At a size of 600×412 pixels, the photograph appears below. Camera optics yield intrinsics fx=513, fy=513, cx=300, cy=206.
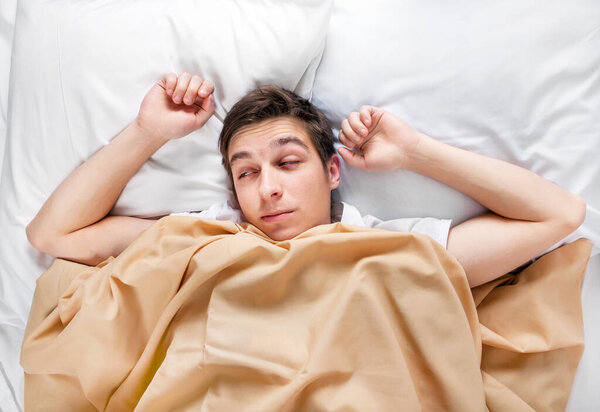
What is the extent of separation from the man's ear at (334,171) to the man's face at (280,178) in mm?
42

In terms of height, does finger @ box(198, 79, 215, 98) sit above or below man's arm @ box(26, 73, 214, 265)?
above

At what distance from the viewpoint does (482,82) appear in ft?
3.46

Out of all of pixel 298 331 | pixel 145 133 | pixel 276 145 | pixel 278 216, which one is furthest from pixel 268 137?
pixel 298 331

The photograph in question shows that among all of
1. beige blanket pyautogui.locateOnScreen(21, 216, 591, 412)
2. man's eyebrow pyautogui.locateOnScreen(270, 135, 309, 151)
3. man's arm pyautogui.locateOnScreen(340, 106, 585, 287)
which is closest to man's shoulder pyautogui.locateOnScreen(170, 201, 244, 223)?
beige blanket pyautogui.locateOnScreen(21, 216, 591, 412)

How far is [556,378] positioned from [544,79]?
23.4 inches

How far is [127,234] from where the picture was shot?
1160 millimetres

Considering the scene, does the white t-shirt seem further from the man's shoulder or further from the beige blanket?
the beige blanket

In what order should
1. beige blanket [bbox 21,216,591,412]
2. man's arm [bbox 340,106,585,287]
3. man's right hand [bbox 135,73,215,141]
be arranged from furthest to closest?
1. man's right hand [bbox 135,73,215,141]
2. man's arm [bbox 340,106,585,287]
3. beige blanket [bbox 21,216,591,412]

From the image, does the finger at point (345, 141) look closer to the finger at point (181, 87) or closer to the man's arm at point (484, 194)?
the man's arm at point (484, 194)

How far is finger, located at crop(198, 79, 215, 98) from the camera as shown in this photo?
1120 millimetres

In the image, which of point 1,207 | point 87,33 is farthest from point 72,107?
point 1,207

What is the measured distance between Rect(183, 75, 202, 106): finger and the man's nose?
0.81 ft

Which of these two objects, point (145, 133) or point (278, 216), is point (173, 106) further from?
point (278, 216)

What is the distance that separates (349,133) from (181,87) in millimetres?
378
